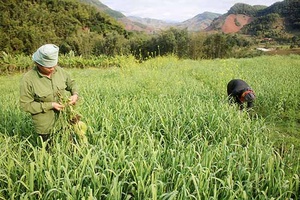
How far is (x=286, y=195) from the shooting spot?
2139 mm

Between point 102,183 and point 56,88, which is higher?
point 56,88

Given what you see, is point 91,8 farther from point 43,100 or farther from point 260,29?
point 43,100

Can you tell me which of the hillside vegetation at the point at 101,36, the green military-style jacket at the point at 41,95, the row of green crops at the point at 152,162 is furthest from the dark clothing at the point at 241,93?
the hillside vegetation at the point at 101,36

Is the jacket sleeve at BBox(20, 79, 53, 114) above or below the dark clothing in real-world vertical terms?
above

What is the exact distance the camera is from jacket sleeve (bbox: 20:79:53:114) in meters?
2.67

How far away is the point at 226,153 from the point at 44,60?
2.27 m

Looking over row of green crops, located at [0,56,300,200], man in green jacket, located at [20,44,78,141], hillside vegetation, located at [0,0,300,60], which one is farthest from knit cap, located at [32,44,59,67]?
hillside vegetation, located at [0,0,300,60]

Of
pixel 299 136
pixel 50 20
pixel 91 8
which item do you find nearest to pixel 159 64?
pixel 299 136

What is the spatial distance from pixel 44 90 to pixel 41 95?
7 centimetres

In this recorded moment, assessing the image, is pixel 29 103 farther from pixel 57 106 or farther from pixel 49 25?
pixel 49 25

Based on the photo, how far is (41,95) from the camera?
9.09ft

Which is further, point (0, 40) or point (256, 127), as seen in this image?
point (0, 40)

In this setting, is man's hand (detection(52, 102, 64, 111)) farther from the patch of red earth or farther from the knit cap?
the patch of red earth

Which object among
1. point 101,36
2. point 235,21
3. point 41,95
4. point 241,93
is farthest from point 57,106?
point 235,21
